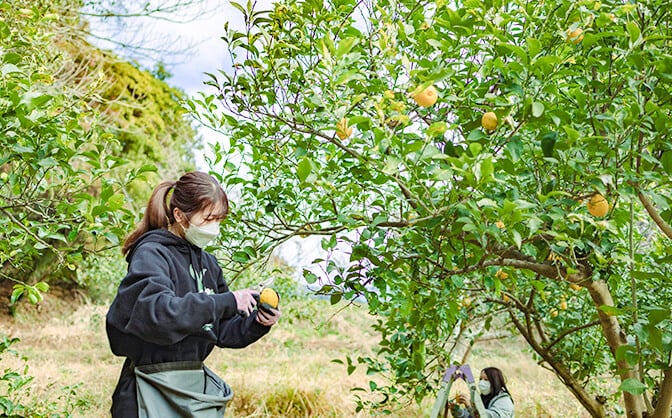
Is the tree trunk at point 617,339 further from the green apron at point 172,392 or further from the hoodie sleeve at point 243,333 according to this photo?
→ the green apron at point 172,392

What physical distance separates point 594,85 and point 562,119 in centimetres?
24

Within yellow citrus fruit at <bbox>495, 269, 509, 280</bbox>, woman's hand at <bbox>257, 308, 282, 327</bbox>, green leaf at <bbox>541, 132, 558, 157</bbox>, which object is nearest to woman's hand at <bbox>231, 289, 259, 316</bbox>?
woman's hand at <bbox>257, 308, 282, 327</bbox>

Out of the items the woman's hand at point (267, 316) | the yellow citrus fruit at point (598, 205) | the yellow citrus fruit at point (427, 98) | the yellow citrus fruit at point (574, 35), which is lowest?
the woman's hand at point (267, 316)

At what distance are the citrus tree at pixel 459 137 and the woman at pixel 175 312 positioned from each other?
279 millimetres

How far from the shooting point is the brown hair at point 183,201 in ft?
5.05

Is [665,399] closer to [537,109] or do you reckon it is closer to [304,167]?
[537,109]

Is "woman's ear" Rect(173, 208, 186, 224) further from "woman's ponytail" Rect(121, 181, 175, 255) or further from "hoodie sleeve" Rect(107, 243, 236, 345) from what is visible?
"hoodie sleeve" Rect(107, 243, 236, 345)

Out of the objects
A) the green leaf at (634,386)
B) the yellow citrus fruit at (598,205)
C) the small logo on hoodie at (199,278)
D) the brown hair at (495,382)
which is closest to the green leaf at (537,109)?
the yellow citrus fruit at (598,205)

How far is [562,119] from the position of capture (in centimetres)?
137

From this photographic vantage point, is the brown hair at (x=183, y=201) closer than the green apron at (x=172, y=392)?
No

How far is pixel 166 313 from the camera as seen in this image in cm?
129

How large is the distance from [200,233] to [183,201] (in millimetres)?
92

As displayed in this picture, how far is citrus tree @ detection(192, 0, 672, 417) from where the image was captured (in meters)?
1.29

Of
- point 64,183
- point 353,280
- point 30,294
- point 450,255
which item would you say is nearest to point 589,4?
point 450,255
